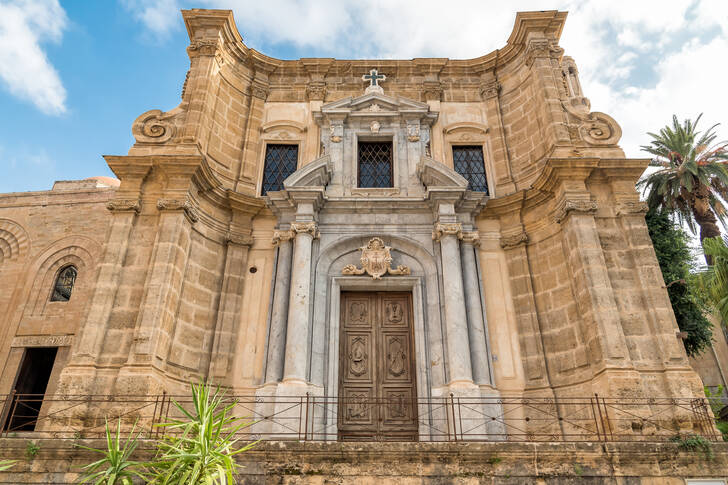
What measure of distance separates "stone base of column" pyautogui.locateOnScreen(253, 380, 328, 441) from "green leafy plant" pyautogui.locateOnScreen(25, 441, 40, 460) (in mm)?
3653

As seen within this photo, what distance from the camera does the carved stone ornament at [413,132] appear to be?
13.6m

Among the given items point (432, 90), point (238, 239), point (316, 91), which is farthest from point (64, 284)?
point (432, 90)

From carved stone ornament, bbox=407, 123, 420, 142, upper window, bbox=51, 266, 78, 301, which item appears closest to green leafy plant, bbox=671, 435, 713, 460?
carved stone ornament, bbox=407, 123, 420, 142

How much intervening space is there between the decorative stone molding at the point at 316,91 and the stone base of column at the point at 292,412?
840 cm

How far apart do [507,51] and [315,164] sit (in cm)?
689

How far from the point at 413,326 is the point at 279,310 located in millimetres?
3010

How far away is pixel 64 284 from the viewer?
16359mm

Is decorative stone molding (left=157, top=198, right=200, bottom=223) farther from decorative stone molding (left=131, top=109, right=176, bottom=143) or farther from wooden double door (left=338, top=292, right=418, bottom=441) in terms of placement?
wooden double door (left=338, top=292, right=418, bottom=441)

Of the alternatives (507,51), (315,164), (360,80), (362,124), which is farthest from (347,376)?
(507,51)

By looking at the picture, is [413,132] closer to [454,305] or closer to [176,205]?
[454,305]

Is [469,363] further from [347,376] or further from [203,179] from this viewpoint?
[203,179]

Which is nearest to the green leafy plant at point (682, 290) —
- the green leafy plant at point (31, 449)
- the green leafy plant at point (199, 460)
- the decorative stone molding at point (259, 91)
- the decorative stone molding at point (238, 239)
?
the decorative stone molding at point (238, 239)

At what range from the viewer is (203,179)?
11.8 m

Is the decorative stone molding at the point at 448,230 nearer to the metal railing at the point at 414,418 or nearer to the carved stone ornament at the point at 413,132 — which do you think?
the carved stone ornament at the point at 413,132
